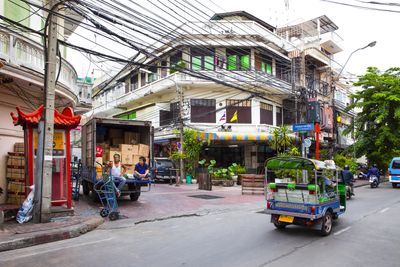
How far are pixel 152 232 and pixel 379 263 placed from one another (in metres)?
5.03

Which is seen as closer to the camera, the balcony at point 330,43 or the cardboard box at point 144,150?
the cardboard box at point 144,150

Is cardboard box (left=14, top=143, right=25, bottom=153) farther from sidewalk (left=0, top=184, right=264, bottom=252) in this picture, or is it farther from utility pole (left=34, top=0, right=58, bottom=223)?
utility pole (left=34, top=0, right=58, bottom=223)

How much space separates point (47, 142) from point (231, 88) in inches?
759

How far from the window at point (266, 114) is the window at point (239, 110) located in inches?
50.5

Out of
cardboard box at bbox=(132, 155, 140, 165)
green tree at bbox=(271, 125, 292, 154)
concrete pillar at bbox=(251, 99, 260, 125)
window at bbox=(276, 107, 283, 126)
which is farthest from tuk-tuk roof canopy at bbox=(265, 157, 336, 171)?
window at bbox=(276, 107, 283, 126)

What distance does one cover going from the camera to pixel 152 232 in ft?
28.5

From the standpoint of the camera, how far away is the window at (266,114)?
2827 cm

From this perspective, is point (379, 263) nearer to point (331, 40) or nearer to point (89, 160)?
point (89, 160)

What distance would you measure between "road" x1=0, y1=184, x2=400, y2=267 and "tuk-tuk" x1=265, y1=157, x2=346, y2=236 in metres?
0.36

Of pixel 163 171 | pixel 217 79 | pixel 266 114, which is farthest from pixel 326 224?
pixel 266 114

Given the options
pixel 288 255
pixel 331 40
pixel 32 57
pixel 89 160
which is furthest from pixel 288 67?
pixel 288 255

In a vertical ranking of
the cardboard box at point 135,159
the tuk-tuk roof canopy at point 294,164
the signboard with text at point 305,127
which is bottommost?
the tuk-tuk roof canopy at point 294,164

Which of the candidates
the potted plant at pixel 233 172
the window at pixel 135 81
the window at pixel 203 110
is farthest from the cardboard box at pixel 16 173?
the window at pixel 135 81

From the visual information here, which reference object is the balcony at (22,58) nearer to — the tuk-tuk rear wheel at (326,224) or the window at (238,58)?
the tuk-tuk rear wheel at (326,224)
